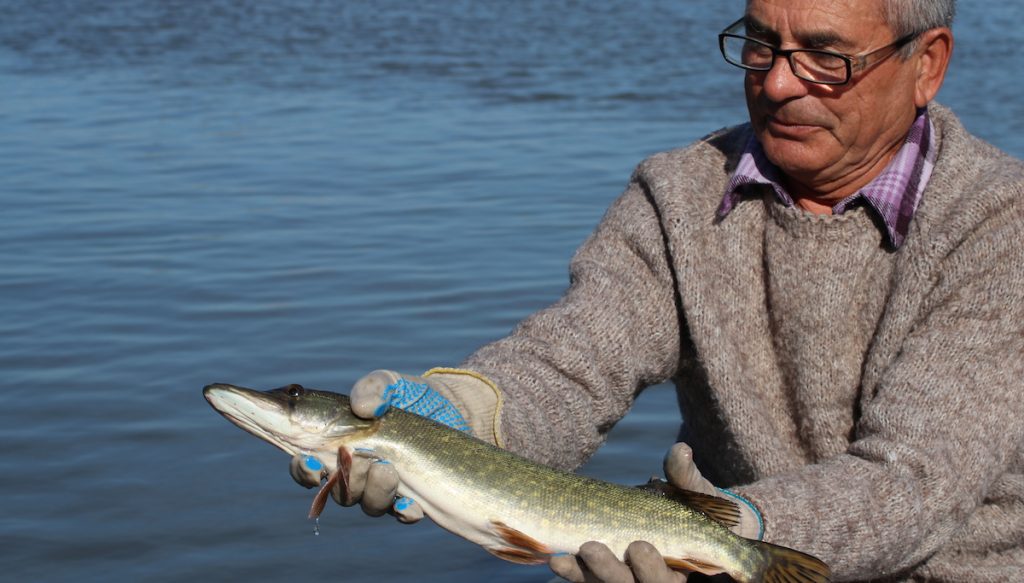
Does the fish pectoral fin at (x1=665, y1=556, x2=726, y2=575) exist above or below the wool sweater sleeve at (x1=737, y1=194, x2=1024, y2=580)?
below

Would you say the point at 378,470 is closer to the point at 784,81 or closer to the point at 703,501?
the point at 703,501

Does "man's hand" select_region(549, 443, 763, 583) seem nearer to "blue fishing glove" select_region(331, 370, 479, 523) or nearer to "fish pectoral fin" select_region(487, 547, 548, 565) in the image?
"fish pectoral fin" select_region(487, 547, 548, 565)

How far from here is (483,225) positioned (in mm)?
9344

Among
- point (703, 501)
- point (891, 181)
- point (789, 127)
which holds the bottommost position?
point (703, 501)

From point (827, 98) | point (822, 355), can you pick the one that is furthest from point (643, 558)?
point (827, 98)

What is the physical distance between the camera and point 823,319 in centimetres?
385

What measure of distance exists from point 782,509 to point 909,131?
1.20 m

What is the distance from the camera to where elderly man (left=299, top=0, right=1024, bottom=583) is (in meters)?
3.40

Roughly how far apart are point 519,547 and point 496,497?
126 millimetres

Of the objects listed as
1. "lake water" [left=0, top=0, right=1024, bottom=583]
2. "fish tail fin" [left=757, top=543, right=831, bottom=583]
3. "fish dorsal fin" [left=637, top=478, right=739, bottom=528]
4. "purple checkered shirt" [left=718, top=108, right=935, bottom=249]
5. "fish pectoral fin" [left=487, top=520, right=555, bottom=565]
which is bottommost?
"lake water" [left=0, top=0, right=1024, bottom=583]

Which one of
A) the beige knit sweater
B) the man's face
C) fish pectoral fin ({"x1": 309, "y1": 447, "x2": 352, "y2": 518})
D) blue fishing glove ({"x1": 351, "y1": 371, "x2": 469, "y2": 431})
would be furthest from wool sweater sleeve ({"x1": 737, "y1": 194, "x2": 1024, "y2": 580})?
fish pectoral fin ({"x1": 309, "y1": 447, "x2": 352, "y2": 518})

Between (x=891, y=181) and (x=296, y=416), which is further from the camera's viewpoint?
(x=891, y=181)

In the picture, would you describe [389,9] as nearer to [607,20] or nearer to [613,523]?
[607,20]

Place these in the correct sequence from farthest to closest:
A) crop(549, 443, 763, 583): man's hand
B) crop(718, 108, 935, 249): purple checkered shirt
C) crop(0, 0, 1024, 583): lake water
Answer: crop(0, 0, 1024, 583): lake water → crop(718, 108, 935, 249): purple checkered shirt → crop(549, 443, 763, 583): man's hand
